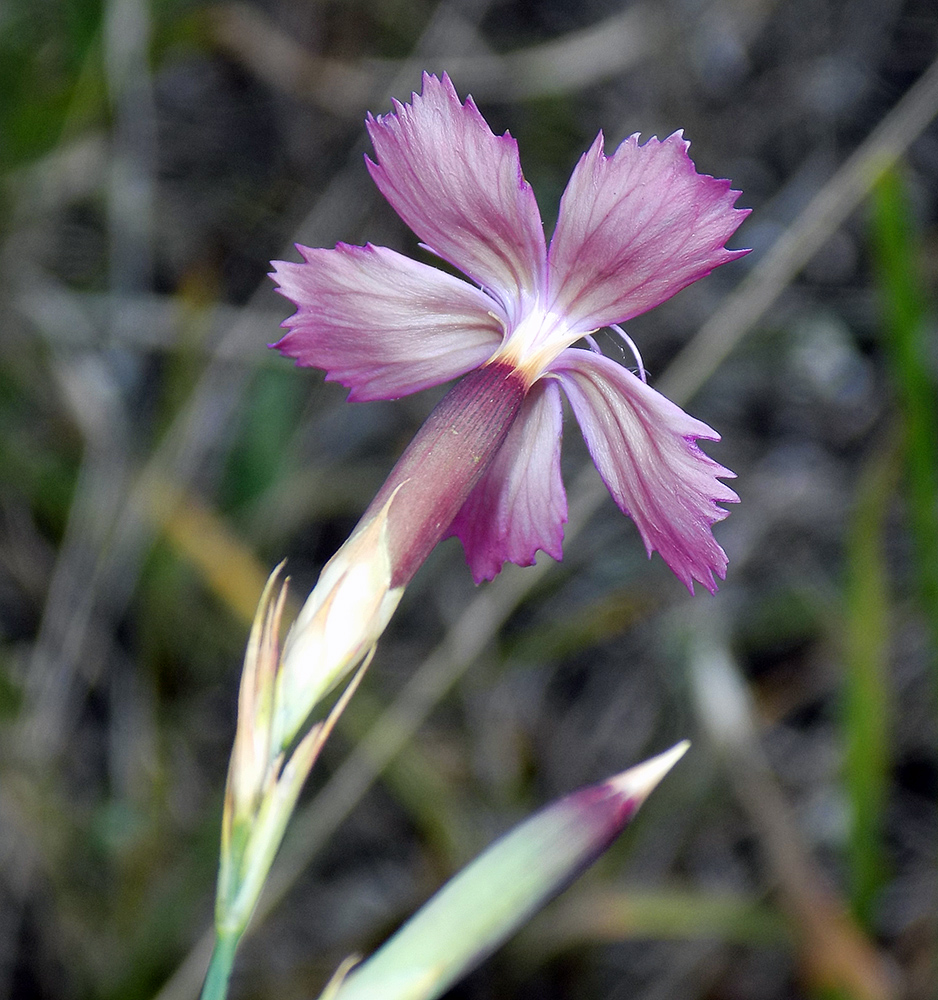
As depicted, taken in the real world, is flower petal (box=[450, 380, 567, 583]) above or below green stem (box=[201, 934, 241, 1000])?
above

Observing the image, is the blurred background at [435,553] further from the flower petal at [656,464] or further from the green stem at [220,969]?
the green stem at [220,969]

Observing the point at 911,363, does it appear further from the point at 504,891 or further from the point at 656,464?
the point at 504,891

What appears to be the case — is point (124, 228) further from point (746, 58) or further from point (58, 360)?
point (746, 58)

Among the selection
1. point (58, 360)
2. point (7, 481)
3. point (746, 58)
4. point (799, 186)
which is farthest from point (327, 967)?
point (746, 58)

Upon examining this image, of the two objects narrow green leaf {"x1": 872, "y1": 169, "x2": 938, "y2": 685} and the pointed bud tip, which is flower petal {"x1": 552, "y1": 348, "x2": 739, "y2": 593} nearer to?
→ the pointed bud tip

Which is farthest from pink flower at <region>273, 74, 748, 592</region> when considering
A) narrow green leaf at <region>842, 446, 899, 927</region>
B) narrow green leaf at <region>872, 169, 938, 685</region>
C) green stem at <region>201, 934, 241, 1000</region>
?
narrow green leaf at <region>842, 446, 899, 927</region>

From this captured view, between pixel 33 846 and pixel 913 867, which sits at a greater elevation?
pixel 33 846
